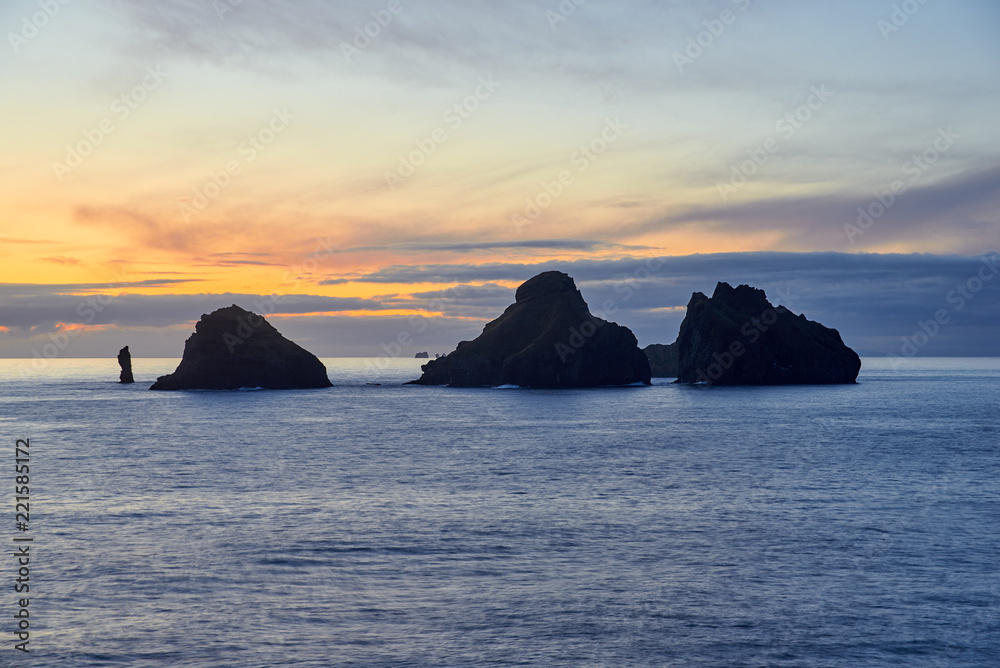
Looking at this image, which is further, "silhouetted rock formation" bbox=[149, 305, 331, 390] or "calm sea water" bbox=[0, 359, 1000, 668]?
"silhouetted rock formation" bbox=[149, 305, 331, 390]

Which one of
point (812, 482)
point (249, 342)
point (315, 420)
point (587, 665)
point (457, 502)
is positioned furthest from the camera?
point (249, 342)

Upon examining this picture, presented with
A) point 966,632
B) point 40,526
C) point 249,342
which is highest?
point 249,342

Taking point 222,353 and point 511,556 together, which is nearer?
point 511,556

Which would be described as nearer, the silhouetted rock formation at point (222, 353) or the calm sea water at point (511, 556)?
the calm sea water at point (511, 556)

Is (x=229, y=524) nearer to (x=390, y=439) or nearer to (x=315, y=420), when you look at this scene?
(x=390, y=439)

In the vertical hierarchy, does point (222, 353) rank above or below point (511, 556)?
above

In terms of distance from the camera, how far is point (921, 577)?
30484mm

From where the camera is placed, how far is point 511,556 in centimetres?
3312

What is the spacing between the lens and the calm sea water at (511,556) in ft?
77.8

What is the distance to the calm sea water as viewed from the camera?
77.8 feet

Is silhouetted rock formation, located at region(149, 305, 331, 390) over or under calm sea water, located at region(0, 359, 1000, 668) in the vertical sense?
over

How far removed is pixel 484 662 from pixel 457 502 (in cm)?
2414

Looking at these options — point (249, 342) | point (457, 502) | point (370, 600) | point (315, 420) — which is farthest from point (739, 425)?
point (249, 342)

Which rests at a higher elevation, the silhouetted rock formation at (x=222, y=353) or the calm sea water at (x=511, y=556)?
the silhouetted rock formation at (x=222, y=353)
